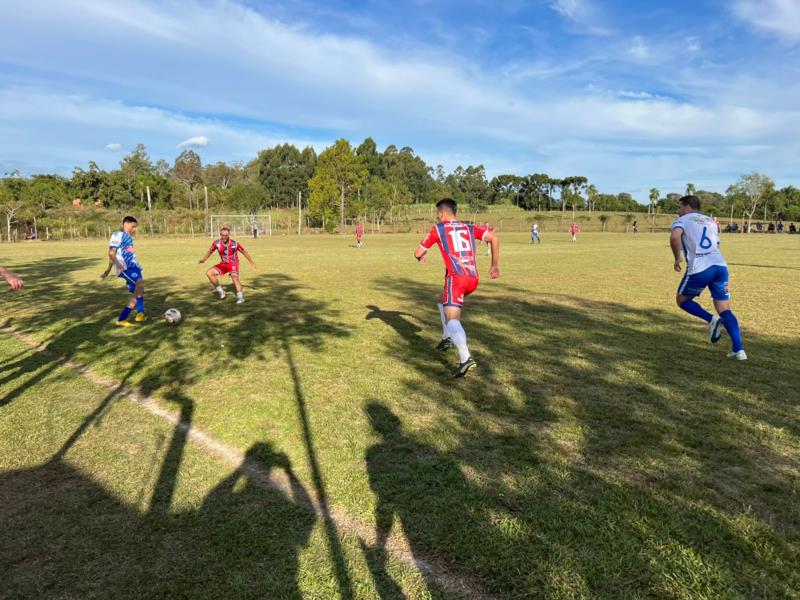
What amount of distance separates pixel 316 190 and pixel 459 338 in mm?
56242

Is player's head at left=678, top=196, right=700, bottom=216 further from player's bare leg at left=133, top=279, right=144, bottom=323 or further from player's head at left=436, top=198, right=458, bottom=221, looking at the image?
player's bare leg at left=133, top=279, right=144, bottom=323

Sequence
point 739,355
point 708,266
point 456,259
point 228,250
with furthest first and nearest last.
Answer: point 228,250 → point 708,266 → point 739,355 → point 456,259

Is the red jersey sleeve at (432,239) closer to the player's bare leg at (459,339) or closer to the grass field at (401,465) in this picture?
the player's bare leg at (459,339)

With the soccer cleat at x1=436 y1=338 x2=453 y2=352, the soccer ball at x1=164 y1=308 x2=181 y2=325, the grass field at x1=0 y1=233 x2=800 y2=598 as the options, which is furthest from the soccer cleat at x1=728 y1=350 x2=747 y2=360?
the soccer ball at x1=164 y1=308 x2=181 y2=325

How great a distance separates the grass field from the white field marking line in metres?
0.02

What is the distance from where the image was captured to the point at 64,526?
127 inches

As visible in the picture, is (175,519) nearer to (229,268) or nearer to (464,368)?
(464,368)

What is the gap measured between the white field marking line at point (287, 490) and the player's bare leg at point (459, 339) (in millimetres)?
2788

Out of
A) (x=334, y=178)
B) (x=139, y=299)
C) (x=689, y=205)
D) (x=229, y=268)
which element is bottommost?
(x=139, y=299)

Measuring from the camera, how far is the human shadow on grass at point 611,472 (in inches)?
109

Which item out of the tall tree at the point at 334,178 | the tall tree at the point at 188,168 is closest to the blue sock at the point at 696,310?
the tall tree at the point at 334,178

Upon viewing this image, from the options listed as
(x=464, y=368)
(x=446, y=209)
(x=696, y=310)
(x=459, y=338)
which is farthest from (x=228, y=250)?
(x=696, y=310)

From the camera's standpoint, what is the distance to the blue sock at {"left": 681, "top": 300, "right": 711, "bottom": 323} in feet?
23.9

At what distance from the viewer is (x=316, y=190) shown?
5966 centimetres
